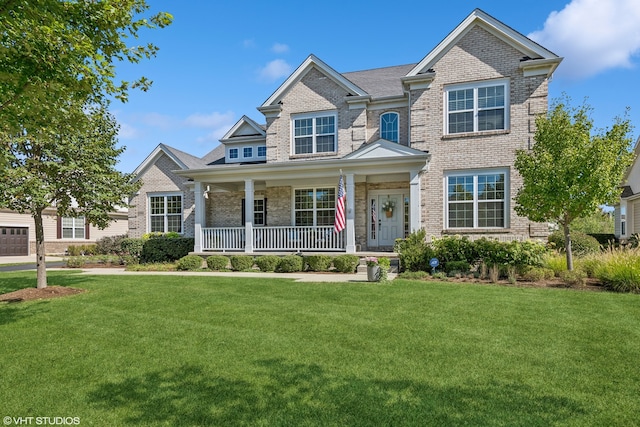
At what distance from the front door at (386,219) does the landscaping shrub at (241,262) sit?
5.43 metres

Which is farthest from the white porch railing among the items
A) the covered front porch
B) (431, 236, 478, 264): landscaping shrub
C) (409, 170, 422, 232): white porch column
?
(431, 236, 478, 264): landscaping shrub

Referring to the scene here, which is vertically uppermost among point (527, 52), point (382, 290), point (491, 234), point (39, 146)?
point (527, 52)

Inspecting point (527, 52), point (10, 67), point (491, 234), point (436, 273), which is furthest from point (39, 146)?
point (527, 52)

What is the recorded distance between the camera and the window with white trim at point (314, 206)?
17344 millimetres

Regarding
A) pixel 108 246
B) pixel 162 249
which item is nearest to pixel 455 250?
pixel 162 249

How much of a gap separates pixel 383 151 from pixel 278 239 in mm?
5676

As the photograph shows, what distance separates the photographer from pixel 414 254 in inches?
493

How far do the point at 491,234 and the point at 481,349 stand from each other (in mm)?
10067

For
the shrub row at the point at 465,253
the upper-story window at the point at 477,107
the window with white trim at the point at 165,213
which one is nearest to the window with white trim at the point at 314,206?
the shrub row at the point at 465,253

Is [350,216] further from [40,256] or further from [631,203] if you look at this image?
[631,203]

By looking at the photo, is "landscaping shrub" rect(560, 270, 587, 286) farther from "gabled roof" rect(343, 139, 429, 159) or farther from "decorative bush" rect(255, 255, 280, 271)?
"decorative bush" rect(255, 255, 280, 271)

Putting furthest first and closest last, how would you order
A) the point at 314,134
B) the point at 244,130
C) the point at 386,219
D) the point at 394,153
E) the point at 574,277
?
the point at 244,130 < the point at 314,134 < the point at 386,219 < the point at 394,153 < the point at 574,277

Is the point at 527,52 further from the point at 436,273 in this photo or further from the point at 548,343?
the point at 548,343

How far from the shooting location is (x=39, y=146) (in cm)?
932
